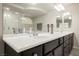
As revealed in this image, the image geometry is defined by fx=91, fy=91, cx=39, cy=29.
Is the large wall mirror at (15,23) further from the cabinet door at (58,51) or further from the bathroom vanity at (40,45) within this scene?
the cabinet door at (58,51)

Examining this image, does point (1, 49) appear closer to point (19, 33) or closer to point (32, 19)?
point (19, 33)

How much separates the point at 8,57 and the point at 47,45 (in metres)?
0.55

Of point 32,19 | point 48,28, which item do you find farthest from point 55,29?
point 32,19

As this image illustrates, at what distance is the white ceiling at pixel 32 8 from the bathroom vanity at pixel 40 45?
1.20 ft

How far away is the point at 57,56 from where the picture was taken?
122 centimetres

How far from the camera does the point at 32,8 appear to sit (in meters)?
1.32

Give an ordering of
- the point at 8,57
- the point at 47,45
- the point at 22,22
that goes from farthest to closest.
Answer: the point at 22,22
the point at 8,57
the point at 47,45

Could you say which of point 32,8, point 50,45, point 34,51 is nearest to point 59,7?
Result: point 32,8

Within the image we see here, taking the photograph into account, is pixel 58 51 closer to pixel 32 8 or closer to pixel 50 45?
pixel 50 45

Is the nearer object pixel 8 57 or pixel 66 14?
pixel 8 57

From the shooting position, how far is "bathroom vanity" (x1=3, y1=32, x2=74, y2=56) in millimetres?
848

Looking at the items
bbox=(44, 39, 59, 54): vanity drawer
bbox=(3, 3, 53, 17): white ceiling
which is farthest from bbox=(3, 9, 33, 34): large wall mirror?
bbox=(44, 39, 59, 54): vanity drawer

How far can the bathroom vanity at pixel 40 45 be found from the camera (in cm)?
85

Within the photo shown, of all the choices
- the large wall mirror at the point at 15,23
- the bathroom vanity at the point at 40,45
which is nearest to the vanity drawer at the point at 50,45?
the bathroom vanity at the point at 40,45
